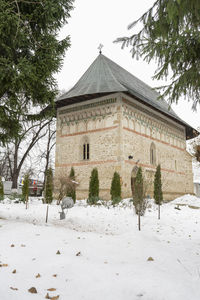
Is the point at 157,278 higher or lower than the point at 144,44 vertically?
lower

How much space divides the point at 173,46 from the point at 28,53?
16.1ft

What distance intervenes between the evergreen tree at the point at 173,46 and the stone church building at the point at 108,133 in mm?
9937

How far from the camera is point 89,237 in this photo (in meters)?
5.79

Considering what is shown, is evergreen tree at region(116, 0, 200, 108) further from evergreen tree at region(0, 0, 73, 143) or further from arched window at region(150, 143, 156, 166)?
arched window at region(150, 143, 156, 166)

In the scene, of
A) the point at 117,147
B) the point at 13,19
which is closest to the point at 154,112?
the point at 117,147

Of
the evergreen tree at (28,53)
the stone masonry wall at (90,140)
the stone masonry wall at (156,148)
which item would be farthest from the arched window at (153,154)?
the evergreen tree at (28,53)

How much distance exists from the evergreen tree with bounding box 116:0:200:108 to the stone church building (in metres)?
9.94

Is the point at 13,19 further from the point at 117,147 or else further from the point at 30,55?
the point at 117,147

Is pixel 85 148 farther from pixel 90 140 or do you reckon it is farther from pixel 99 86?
pixel 99 86

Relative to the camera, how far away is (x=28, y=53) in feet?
25.9

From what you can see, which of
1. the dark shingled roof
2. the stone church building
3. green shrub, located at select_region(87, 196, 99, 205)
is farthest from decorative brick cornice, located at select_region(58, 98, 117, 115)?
green shrub, located at select_region(87, 196, 99, 205)

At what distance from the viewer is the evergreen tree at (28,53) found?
6.74 m

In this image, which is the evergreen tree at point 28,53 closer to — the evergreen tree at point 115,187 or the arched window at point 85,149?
the evergreen tree at point 115,187

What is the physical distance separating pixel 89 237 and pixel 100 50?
60.0 ft
